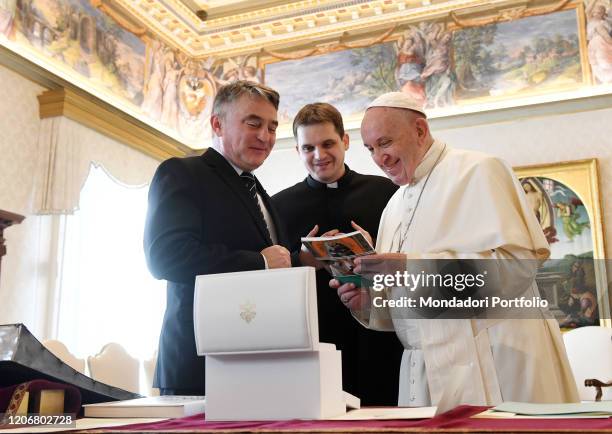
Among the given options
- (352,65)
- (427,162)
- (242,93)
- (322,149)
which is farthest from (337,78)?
(242,93)

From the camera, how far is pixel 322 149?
4.04 m

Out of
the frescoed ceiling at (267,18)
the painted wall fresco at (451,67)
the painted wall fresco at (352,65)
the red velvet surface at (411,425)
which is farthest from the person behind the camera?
the frescoed ceiling at (267,18)

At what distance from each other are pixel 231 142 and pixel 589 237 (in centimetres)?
731

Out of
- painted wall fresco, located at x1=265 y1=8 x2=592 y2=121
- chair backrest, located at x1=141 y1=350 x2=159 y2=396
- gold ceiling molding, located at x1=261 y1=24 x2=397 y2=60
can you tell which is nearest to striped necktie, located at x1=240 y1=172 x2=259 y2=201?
chair backrest, located at x1=141 y1=350 x2=159 y2=396

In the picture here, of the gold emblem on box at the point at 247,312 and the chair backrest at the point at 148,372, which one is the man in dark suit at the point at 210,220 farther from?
the chair backrest at the point at 148,372

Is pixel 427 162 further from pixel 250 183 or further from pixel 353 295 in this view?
pixel 250 183

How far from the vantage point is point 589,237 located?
9.16 metres

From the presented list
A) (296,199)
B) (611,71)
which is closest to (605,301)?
(611,71)

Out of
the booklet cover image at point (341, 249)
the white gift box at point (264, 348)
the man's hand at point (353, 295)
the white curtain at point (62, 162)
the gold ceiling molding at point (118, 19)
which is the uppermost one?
the gold ceiling molding at point (118, 19)

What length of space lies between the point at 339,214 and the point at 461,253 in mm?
1282

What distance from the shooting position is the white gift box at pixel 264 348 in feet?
5.35

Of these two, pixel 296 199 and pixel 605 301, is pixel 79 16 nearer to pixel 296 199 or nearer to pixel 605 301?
pixel 296 199

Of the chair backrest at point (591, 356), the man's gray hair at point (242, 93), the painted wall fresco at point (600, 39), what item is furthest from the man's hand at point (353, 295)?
the painted wall fresco at point (600, 39)

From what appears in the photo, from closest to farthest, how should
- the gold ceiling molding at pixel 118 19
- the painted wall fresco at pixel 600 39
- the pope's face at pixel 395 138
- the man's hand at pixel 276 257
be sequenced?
the man's hand at pixel 276 257 < the pope's face at pixel 395 138 < the painted wall fresco at pixel 600 39 < the gold ceiling molding at pixel 118 19
